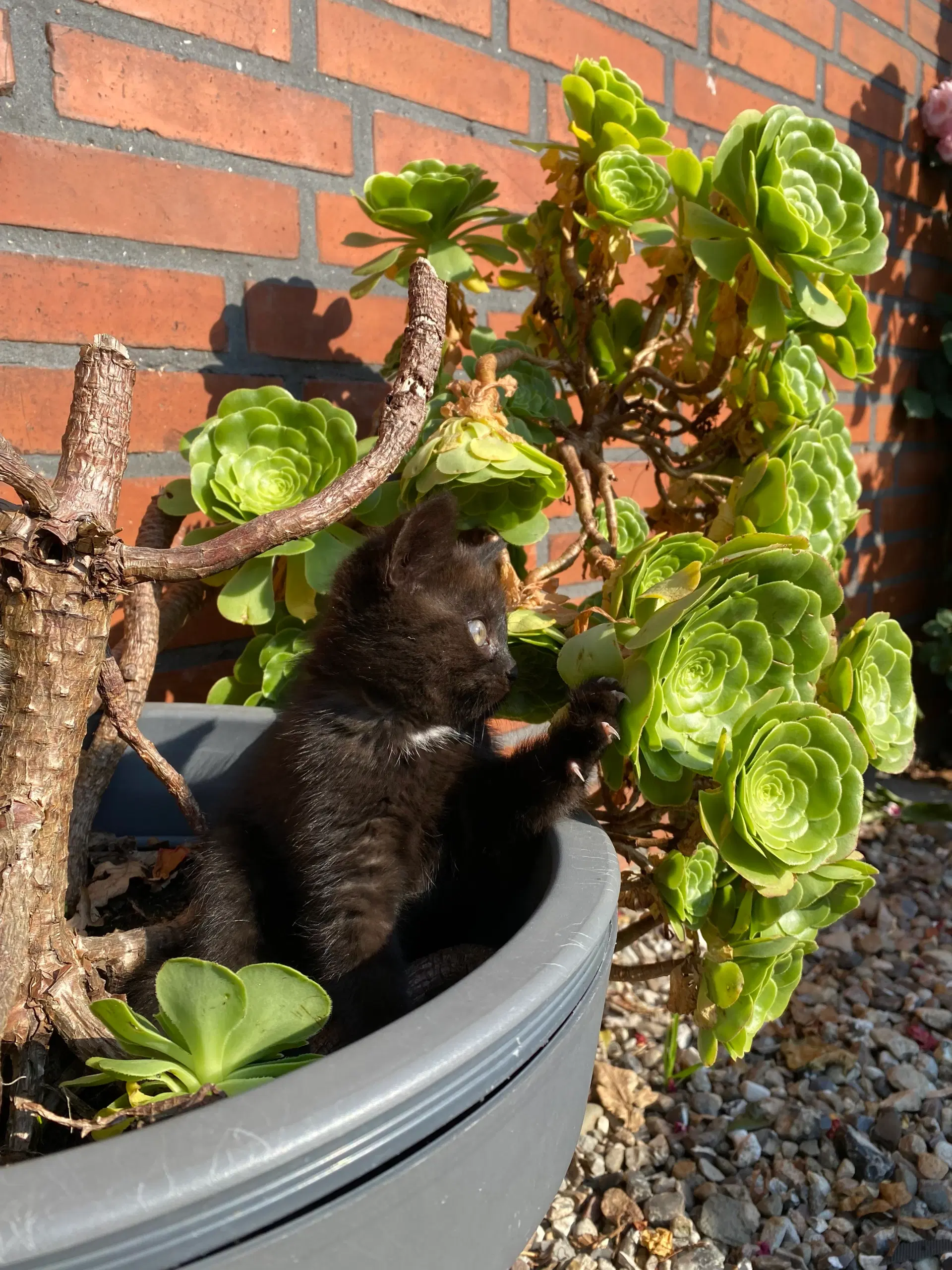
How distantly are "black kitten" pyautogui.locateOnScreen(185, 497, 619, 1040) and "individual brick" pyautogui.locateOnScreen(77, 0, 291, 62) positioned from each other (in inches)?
27.8

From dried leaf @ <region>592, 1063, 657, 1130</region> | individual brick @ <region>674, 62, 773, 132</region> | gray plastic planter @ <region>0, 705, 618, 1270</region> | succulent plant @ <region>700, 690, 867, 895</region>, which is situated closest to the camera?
gray plastic planter @ <region>0, 705, 618, 1270</region>

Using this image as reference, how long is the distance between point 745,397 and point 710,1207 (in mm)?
896

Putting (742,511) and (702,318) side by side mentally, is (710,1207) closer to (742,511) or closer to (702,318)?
(742,511)

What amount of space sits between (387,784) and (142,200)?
2.49ft

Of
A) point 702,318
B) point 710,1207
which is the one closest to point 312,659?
point 702,318

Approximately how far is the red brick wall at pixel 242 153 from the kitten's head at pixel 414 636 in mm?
425

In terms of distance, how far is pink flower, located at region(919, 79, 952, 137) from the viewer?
2266 mm

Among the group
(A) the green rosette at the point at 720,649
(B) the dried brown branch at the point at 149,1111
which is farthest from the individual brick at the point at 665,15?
(B) the dried brown branch at the point at 149,1111

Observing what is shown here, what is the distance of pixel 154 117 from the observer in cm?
105

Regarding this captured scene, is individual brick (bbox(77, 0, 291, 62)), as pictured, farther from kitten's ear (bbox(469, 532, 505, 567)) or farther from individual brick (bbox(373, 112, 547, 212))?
kitten's ear (bbox(469, 532, 505, 567))

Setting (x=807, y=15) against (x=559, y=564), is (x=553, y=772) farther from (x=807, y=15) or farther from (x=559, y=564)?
(x=807, y=15)

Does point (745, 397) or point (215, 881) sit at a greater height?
point (745, 397)

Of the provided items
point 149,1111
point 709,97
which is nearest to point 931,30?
point 709,97

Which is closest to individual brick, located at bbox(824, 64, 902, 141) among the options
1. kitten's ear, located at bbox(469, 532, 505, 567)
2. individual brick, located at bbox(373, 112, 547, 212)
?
individual brick, located at bbox(373, 112, 547, 212)
